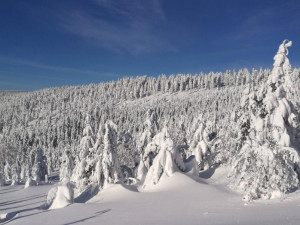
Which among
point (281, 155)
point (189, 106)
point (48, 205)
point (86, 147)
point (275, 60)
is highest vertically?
point (189, 106)

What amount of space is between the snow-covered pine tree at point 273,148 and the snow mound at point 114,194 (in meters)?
7.61

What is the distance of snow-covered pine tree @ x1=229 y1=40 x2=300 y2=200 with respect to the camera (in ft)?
47.6

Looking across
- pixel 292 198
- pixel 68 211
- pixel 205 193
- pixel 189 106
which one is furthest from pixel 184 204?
pixel 189 106

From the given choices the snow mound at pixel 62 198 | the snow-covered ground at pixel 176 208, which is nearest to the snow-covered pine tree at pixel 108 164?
the snow-covered ground at pixel 176 208

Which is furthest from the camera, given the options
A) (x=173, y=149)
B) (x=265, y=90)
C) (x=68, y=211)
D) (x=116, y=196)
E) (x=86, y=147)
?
(x=86, y=147)

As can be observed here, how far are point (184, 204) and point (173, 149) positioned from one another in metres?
7.98

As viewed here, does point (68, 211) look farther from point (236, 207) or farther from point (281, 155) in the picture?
point (281, 155)

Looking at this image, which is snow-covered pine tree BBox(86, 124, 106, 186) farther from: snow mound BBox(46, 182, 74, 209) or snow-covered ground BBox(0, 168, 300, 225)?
snow mound BBox(46, 182, 74, 209)

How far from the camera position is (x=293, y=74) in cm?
1720

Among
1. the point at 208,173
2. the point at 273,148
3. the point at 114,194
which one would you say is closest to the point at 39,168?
the point at 208,173

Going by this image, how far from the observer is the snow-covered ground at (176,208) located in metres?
11.7

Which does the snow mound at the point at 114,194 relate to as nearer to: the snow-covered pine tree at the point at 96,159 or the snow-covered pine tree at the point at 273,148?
the snow-covered pine tree at the point at 96,159

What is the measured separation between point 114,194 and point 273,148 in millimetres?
11752

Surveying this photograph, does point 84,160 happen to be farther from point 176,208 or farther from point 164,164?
point 176,208
